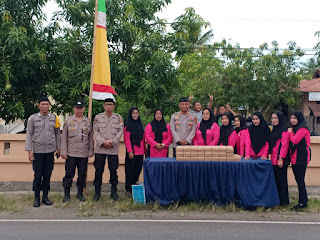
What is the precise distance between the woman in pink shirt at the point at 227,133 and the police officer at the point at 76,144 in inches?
97.2

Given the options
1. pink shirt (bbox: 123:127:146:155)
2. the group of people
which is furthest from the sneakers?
pink shirt (bbox: 123:127:146:155)

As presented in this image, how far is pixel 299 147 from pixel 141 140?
9.39ft

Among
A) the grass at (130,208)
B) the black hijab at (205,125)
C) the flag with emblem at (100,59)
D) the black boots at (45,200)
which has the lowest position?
the grass at (130,208)

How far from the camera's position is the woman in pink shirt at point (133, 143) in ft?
22.9

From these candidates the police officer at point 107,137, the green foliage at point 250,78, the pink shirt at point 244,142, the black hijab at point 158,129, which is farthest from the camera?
the green foliage at point 250,78

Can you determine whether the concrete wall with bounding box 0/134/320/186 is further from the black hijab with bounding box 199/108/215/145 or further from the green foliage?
the green foliage

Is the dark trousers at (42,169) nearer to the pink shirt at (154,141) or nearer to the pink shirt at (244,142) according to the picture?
the pink shirt at (154,141)

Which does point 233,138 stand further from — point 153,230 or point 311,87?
point 311,87

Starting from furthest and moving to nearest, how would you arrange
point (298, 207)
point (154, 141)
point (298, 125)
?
point (154, 141)
point (298, 207)
point (298, 125)

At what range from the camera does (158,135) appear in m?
7.12

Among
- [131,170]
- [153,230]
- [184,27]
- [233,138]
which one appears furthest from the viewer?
[184,27]

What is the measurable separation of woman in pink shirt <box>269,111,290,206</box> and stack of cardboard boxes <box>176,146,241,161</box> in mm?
628

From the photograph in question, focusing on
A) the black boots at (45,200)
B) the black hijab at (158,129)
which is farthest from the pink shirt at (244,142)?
the black boots at (45,200)

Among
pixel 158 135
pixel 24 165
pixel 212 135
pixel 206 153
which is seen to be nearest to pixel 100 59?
pixel 158 135
